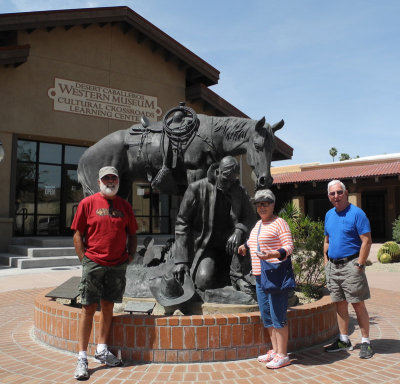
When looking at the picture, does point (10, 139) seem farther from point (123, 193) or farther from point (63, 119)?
point (123, 193)

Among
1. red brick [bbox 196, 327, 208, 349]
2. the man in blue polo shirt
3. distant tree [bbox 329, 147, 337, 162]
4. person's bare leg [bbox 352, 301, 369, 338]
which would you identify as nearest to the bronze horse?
the man in blue polo shirt

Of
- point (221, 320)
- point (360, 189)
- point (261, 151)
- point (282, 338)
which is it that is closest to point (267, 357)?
point (282, 338)

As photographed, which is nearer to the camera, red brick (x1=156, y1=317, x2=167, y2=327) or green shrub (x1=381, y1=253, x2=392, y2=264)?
red brick (x1=156, y1=317, x2=167, y2=327)

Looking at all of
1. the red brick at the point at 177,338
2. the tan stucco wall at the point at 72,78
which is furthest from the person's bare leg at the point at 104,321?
the tan stucco wall at the point at 72,78

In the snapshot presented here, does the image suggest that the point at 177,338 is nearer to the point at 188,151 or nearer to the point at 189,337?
the point at 189,337

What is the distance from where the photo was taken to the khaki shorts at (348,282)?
3639 mm

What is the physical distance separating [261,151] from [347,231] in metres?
1.41

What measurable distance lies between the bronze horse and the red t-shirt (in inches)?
73.5

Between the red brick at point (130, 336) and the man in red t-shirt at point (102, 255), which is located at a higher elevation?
the man in red t-shirt at point (102, 255)

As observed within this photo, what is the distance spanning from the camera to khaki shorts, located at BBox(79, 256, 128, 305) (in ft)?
10.8

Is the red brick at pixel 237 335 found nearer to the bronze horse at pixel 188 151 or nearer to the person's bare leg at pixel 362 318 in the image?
the person's bare leg at pixel 362 318

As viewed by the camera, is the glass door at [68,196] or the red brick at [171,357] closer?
the red brick at [171,357]

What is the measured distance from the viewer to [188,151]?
5082mm

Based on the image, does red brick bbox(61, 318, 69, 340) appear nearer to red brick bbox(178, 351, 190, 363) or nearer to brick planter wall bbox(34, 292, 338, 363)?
brick planter wall bbox(34, 292, 338, 363)
